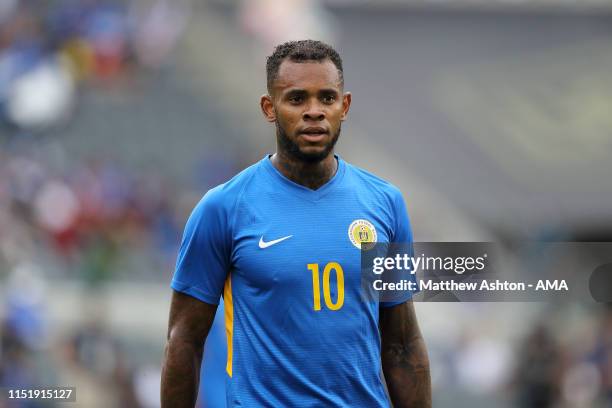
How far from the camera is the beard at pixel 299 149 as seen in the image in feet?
13.3

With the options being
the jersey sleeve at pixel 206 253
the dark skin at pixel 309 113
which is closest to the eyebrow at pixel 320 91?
the dark skin at pixel 309 113

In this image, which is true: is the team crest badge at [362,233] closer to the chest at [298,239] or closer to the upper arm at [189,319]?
the chest at [298,239]

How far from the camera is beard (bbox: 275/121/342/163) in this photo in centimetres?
404

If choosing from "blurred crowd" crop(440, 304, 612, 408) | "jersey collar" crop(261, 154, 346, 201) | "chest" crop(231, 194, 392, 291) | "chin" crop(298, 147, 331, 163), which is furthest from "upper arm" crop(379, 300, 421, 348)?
"blurred crowd" crop(440, 304, 612, 408)

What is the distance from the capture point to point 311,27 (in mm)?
21656

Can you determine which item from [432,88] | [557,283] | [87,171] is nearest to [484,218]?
[432,88]

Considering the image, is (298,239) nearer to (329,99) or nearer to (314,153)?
(314,153)

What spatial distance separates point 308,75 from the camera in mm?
4016

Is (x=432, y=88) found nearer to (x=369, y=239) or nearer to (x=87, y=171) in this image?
(x=87, y=171)

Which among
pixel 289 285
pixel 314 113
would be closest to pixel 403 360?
pixel 289 285

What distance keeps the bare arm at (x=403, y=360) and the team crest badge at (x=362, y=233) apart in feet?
0.91

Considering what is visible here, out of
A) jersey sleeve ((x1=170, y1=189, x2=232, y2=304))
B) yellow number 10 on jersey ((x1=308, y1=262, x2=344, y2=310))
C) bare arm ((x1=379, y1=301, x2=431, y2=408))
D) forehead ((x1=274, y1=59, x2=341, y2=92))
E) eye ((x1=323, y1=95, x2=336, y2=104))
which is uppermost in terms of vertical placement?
forehead ((x1=274, y1=59, x2=341, y2=92))

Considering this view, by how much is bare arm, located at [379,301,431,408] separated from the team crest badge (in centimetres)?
28

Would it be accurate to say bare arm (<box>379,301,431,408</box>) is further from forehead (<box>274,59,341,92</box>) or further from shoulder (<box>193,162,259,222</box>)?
forehead (<box>274,59,341,92</box>)
